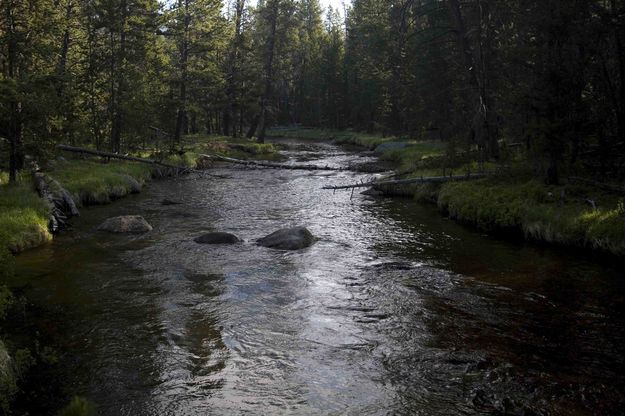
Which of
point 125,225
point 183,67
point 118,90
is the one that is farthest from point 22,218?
point 183,67

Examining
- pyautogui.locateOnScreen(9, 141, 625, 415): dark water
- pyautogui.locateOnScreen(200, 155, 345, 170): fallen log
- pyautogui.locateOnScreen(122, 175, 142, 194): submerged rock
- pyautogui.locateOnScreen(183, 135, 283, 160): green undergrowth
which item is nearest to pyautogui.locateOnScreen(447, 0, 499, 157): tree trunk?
pyautogui.locateOnScreen(9, 141, 625, 415): dark water

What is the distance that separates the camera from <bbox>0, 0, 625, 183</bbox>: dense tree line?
18.6 m

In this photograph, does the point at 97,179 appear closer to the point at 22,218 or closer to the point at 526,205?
the point at 22,218

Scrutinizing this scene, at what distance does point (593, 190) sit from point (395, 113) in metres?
52.8

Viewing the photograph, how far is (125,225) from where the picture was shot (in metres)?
19.3

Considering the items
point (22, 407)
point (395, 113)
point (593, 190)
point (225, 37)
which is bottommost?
point (22, 407)

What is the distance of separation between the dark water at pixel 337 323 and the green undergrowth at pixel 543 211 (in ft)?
2.44

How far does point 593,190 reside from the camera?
18.1 meters

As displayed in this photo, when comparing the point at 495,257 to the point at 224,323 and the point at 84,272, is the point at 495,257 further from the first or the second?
the point at 84,272

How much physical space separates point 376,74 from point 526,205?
173ft

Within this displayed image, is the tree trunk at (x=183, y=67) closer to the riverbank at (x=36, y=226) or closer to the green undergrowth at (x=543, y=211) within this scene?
the riverbank at (x=36, y=226)

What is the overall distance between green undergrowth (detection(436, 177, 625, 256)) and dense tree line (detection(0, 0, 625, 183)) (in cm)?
171

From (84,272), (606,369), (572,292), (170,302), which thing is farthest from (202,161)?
(606,369)

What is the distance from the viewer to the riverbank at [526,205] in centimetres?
1520
